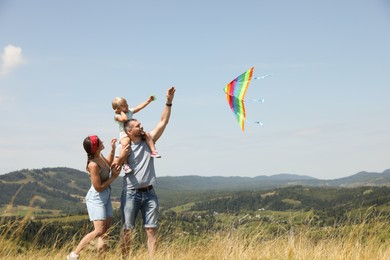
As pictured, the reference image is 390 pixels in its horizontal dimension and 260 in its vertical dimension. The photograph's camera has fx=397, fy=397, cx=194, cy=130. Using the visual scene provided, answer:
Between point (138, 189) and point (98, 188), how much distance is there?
22.1 inches

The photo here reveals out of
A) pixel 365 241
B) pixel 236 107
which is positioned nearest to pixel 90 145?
pixel 236 107

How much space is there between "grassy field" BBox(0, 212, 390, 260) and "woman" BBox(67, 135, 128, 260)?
8.9 inches

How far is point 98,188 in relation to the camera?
18.0 feet

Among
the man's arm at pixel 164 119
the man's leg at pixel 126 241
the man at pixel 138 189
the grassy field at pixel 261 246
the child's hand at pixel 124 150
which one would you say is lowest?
the grassy field at pixel 261 246

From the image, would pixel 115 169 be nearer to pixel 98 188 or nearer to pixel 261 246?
pixel 98 188

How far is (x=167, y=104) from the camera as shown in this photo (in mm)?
6031

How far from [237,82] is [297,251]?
290 centimetres

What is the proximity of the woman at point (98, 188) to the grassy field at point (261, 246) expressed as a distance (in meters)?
0.23

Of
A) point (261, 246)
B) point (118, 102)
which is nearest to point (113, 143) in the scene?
point (118, 102)

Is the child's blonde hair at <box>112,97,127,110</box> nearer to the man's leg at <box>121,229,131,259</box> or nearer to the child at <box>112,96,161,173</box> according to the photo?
the child at <box>112,96,161,173</box>

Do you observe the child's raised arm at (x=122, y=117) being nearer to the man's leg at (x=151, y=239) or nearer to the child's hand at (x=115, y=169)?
the child's hand at (x=115, y=169)

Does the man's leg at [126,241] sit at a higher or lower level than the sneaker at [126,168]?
lower

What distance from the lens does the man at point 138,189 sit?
5590 millimetres

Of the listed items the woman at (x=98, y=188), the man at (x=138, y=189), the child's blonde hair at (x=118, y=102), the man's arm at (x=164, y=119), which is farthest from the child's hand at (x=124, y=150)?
the child's blonde hair at (x=118, y=102)
